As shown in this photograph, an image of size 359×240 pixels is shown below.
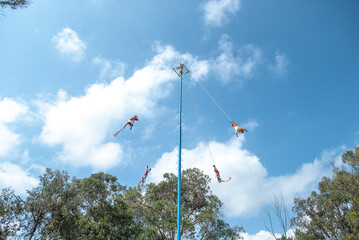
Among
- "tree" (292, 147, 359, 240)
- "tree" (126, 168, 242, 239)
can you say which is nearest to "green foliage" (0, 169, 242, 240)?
"tree" (126, 168, 242, 239)

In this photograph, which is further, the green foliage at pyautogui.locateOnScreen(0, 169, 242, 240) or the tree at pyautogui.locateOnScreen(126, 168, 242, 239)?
the tree at pyautogui.locateOnScreen(126, 168, 242, 239)

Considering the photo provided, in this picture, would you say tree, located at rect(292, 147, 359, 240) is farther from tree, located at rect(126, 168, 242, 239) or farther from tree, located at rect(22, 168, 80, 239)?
tree, located at rect(22, 168, 80, 239)

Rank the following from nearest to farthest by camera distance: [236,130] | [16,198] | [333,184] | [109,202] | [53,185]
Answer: [236,130] → [16,198] → [53,185] → [109,202] → [333,184]

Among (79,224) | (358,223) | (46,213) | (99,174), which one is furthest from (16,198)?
(358,223)

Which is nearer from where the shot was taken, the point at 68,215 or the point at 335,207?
the point at 68,215

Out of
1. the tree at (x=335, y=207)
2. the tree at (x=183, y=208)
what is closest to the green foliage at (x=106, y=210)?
the tree at (x=183, y=208)

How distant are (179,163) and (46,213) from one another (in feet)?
29.7

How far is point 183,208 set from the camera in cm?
1931

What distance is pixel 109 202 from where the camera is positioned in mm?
15195

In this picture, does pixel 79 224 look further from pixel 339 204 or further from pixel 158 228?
pixel 339 204

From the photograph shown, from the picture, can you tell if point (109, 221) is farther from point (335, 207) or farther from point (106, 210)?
point (335, 207)

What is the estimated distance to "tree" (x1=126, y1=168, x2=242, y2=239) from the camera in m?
18.0

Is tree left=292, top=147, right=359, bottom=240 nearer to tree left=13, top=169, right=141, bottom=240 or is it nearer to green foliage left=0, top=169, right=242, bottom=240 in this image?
green foliage left=0, top=169, right=242, bottom=240

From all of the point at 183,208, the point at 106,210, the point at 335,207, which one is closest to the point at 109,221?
the point at 106,210
